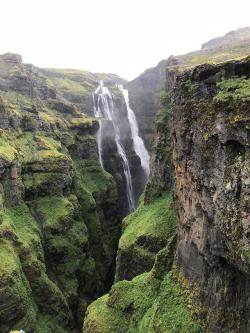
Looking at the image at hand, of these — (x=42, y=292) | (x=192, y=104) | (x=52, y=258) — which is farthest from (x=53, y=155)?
(x=192, y=104)

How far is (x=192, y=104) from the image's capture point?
26.5 m

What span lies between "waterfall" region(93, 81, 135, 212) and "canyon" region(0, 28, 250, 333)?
12.6 inches

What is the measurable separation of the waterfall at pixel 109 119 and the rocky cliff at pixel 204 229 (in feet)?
157

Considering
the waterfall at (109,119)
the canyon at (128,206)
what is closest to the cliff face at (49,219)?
the canyon at (128,206)

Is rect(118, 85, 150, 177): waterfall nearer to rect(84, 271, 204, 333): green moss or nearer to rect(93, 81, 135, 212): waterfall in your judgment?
rect(93, 81, 135, 212): waterfall

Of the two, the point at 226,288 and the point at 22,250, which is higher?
the point at 226,288

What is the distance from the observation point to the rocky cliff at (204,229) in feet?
68.2

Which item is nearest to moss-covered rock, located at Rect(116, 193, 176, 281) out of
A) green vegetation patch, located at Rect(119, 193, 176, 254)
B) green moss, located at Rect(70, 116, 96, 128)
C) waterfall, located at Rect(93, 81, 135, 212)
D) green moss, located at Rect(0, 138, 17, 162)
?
green vegetation patch, located at Rect(119, 193, 176, 254)

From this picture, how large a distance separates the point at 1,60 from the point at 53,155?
46.3m

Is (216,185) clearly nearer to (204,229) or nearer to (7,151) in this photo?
(204,229)

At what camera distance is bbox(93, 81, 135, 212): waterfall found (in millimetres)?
86688

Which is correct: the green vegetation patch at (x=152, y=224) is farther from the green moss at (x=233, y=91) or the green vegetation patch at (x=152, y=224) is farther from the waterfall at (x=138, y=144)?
the waterfall at (x=138, y=144)

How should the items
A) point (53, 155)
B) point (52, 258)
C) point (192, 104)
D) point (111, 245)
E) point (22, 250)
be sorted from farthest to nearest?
point (111, 245) → point (53, 155) → point (52, 258) → point (22, 250) → point (192, 104)

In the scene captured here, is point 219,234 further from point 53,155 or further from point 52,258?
point 53,155
